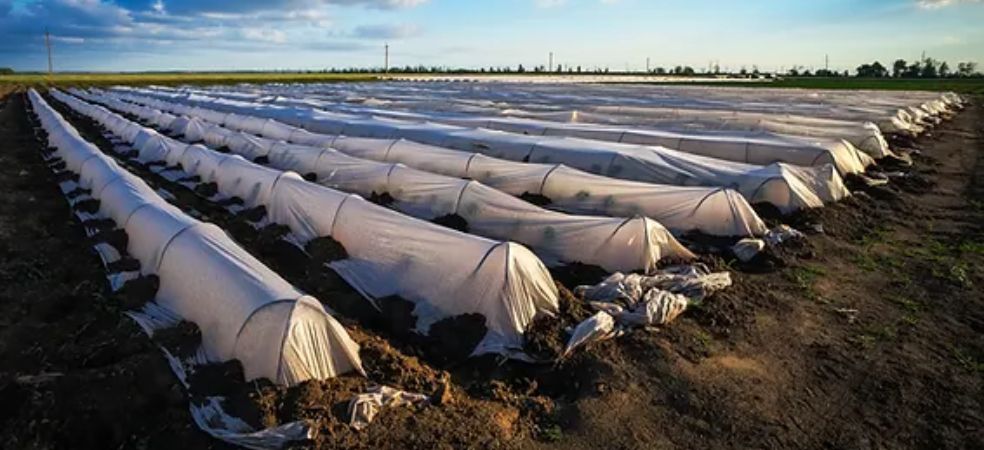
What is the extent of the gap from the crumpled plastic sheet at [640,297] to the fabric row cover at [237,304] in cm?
228

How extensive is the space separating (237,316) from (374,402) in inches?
60.9

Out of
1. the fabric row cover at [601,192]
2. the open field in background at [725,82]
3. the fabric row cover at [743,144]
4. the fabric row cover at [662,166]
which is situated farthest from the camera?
the open field in background at [725,82]

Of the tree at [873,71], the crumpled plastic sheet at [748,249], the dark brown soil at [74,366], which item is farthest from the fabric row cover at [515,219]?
the tree at [873,71]

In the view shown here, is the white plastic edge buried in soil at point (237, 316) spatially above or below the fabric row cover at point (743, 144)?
below

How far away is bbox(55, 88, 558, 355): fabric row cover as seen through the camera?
6.05 metres

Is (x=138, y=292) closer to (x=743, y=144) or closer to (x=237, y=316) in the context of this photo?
(x=237, y=316)

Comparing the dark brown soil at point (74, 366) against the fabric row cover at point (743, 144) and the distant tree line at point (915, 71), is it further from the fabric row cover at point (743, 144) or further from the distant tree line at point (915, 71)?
the distant tree line at point (915, 71)

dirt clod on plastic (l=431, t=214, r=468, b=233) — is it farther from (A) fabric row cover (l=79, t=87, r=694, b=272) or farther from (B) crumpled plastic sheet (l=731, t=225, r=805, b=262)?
(B) crumpled plastic sheet (l=731, t=225, r=805, b=262)

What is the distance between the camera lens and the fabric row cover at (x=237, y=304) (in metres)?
5.07

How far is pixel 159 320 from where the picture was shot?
639 centimetres

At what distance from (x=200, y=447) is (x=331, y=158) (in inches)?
338

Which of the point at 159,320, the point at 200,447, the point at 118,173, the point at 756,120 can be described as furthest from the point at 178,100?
the point at 200,447

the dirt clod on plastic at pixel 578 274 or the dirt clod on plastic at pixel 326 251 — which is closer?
the dirt clod on plastic at pixel 578 274

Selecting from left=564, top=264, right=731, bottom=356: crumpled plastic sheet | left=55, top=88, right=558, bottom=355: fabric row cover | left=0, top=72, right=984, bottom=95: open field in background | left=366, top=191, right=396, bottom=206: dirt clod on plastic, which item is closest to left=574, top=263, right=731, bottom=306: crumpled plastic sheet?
left=564, top=264, right=731, bottom=356: crumpled plastic sheet
